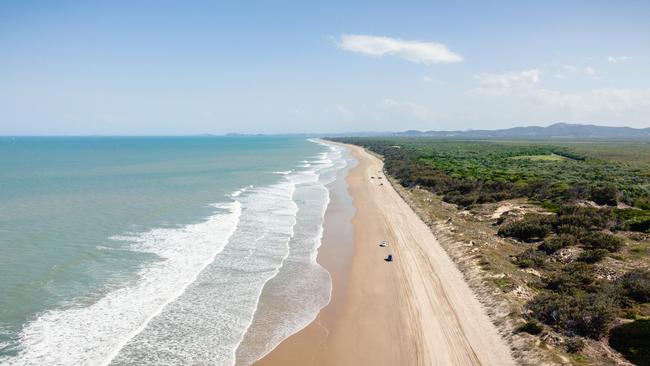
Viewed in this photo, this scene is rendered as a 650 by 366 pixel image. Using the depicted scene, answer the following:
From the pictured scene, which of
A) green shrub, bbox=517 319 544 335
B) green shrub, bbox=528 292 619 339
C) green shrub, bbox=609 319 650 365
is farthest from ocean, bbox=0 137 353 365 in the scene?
green shrub, bbox=609 319 650 365

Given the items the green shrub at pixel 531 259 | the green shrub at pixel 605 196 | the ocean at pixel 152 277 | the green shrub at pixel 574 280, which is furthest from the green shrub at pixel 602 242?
the ocean at pixel 152 277

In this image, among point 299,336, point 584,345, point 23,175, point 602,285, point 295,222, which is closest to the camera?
point 584,345

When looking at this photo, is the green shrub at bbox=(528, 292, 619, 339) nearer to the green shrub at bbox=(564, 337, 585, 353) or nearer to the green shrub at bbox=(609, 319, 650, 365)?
the green shrub at bbox=(609, 319, 650, 365)

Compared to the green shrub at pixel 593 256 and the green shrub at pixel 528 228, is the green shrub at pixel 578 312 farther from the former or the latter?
the green shrub at pixel 528 228

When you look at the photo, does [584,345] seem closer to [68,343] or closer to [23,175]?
[68,343]

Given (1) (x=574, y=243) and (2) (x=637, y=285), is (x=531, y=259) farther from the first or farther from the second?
(2) (x=637, y=285)

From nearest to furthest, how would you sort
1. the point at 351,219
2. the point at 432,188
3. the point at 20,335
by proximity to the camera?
the point at 20,335 < the point at 351,219 < the point at 432,188

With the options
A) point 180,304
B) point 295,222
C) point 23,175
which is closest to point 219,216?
point 295,222
